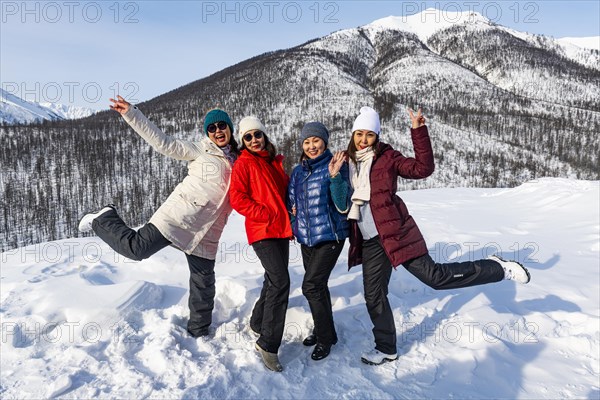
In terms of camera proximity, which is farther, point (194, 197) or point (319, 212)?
point (194, 197)

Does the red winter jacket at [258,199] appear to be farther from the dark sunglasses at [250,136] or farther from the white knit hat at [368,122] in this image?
the white knit hat at [368,122]

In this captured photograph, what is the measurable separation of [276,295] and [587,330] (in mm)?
3117

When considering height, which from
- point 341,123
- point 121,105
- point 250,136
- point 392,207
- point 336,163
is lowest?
point 392,207

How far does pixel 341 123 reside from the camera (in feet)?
354

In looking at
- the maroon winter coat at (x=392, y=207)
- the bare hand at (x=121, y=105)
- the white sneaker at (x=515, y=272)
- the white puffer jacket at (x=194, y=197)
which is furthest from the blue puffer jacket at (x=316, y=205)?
the bare hand at (x=121, y=105)

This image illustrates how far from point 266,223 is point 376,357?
4.95 feet

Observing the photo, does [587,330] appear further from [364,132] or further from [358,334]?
[364,132]

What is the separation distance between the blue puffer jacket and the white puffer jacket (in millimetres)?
738

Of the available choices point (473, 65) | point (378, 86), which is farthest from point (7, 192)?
point (473, 65)

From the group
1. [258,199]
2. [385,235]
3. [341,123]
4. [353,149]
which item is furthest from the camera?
[341,123]

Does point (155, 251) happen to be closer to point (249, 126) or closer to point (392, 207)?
point (249, 126)

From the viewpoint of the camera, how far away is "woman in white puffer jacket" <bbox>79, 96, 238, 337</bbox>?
3275mm

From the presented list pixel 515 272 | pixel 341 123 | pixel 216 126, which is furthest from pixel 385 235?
pixel 341 123

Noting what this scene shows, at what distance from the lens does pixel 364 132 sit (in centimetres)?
316
